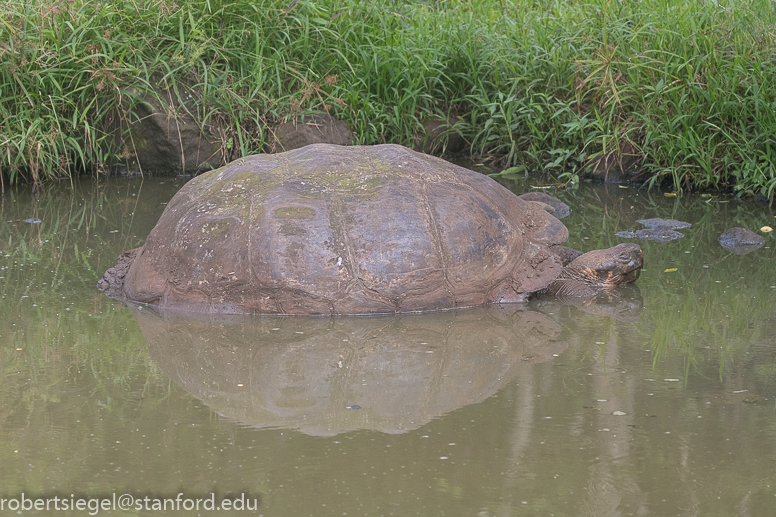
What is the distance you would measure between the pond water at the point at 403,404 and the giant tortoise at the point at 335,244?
0.13 meters

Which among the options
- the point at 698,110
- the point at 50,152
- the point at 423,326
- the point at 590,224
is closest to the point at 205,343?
the point at 423,326

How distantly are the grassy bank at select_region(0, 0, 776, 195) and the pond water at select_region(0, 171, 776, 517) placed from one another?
1921mm

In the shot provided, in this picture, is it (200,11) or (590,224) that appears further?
(200,11)

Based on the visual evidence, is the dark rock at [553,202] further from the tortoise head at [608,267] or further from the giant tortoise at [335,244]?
the giant tortoise at [335,244]

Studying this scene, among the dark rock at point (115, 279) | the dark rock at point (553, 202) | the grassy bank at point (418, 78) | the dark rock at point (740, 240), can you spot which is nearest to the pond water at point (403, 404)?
the dark rock at point (115, 279)

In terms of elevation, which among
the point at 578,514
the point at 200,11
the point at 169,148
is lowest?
the point at 169,148

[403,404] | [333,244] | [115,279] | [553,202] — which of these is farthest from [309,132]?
[403,404]

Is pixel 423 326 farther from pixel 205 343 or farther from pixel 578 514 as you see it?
pixel 578 514

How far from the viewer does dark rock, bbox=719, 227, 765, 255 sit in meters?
5.26

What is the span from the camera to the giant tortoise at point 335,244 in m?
3.94

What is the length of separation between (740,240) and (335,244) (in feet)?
9.51

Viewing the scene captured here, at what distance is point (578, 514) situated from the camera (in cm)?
235

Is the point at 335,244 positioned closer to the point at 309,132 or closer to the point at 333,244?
the point at 333,244

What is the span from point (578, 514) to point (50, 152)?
5623 mm
